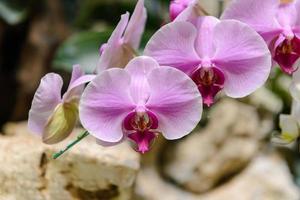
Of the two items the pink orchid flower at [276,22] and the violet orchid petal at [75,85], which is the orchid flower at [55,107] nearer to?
the violet orchid petal at [75,85]

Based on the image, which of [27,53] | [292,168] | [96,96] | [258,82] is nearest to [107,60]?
[96,96]

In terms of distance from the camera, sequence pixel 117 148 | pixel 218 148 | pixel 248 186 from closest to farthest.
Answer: pixel 117 148, pixel 248 186, pixel 218 148

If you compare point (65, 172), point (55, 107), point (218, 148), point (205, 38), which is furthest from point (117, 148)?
point (218, 148)

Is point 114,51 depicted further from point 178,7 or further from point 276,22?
point 276,22

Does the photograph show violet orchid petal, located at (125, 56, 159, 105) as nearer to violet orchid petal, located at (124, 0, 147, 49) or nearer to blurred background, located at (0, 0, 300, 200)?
violet orchid petal, located at (124, 0, 147, 49)

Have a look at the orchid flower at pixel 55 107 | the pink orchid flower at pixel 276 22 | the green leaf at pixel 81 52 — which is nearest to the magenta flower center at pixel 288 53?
the pink orchid flower at pixel 276 22

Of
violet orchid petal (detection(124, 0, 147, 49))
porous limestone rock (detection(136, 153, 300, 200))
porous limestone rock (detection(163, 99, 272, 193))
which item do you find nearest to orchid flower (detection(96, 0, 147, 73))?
violet orchid petal (detection(124, 0, 147, 49))
